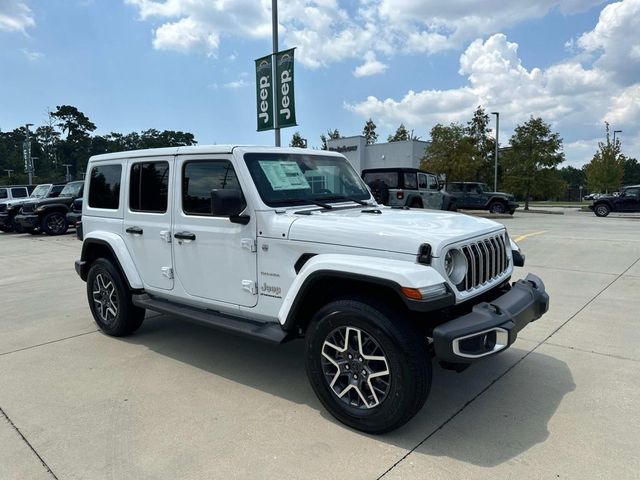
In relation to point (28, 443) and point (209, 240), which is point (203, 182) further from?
point (28, 443)

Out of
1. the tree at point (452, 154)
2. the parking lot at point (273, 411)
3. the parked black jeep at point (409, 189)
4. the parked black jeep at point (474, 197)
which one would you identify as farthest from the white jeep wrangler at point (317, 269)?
the tree at point (452, 154)

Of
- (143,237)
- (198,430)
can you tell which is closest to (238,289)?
(198,430)

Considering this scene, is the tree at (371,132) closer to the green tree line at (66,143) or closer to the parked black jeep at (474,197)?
the parked black jeep at (474,197)

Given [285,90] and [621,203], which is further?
[621,203]

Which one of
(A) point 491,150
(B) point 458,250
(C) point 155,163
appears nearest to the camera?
(B) point 458,250

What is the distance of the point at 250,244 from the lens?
3611mm

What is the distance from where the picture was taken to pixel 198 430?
123 inches

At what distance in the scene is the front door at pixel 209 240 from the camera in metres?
3.68

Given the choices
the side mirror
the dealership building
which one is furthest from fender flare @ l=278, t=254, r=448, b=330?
the dealership building

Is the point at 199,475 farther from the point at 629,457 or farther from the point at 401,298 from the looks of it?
the point at 629,457

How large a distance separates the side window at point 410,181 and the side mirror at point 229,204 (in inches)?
542

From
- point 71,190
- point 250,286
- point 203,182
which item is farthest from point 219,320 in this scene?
point 71,190

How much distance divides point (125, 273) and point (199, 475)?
2617 millimetres

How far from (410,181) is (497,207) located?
8884 millimetres
